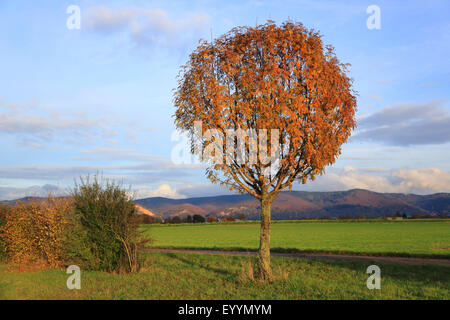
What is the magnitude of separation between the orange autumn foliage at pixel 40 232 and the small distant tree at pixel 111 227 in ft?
5.00

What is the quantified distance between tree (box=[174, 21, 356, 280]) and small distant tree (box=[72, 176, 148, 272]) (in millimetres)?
5637

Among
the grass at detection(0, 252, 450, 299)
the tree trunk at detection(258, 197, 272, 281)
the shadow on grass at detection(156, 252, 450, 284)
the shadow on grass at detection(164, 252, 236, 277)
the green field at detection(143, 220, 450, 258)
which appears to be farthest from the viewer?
the green field at detection(143, 220, 450, 258)

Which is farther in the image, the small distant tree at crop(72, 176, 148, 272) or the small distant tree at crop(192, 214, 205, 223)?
the small distant tree at crop(192, 214, 205, 223)

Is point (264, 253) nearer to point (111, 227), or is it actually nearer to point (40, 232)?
point (111, 227)

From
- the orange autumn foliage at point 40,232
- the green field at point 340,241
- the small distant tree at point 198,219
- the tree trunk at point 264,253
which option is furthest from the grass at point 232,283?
the small distant tree at point 198,219

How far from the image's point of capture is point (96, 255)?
1834 centimetres

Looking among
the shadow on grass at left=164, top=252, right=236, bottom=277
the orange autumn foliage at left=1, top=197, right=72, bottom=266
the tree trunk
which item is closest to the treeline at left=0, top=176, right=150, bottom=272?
the orange autumn foliage at left=1, top=197, right=72, bottom=266

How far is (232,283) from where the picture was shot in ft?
47.9

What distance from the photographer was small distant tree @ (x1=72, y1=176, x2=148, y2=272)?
18.1 m

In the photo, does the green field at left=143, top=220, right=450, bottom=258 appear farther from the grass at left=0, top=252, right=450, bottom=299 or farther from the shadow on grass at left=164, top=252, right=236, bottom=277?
the grass at left=0, top=252, right=450, bottom=299

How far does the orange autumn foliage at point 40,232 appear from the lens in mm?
19969

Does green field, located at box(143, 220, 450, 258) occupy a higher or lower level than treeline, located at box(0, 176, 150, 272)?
lower

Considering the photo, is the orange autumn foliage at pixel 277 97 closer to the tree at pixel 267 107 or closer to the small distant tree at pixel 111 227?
the tree at pixel 267 107
